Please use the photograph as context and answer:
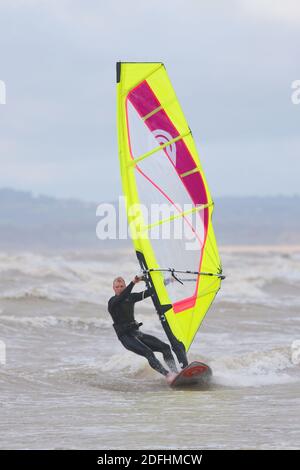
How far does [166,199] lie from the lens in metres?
9.41

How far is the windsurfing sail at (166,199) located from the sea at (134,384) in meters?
0.80

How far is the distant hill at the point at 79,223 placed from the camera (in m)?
102

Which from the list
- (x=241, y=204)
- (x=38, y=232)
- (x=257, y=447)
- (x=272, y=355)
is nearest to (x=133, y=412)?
(x=257, y=447)

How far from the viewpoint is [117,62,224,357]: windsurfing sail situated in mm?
9289

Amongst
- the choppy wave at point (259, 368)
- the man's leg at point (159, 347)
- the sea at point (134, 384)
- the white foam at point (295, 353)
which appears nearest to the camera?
the sea at point (134, 384)

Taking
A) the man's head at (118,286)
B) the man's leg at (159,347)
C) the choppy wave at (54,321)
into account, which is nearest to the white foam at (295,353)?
the man's leg at (159,347)
